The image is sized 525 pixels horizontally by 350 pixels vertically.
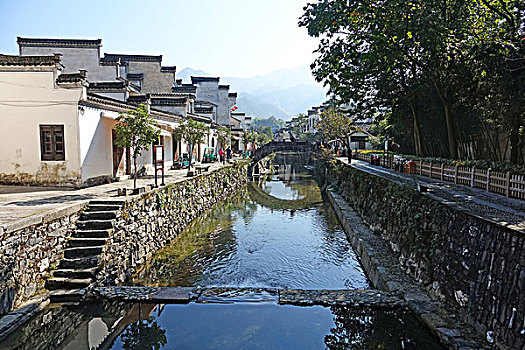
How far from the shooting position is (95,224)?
10.2 m

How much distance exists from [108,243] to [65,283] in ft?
4.98

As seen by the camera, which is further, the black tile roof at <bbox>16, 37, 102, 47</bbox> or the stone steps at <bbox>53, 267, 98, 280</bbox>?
the black tile roof at <bbox>16, 37, 102, 47</bbox>

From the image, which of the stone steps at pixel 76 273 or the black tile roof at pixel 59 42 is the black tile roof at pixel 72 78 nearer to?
the stone steps at pixel 76 273

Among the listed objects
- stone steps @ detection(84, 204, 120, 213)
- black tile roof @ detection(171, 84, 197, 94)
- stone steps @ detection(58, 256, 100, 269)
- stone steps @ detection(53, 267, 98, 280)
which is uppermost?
black tile roof @ detection(171, 84, 197, 94)

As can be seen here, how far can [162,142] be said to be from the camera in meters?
24.2

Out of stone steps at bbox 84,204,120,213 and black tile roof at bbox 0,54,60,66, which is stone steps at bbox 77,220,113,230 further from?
black tile roof at bbox 0,54,60,66

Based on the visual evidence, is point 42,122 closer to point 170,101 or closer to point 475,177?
point 475,177

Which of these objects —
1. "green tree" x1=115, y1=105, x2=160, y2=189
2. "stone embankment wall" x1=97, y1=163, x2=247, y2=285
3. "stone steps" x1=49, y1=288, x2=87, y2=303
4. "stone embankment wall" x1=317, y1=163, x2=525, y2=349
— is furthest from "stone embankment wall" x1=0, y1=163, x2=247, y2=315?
"stone embankment wall" x1=317, y1=163, x2=525, y2=349

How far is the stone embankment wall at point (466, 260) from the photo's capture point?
19.7ft

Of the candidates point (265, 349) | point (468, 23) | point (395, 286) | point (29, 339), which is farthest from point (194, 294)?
point (468, 23)

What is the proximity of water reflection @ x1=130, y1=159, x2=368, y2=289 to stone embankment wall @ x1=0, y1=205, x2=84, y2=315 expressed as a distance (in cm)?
243

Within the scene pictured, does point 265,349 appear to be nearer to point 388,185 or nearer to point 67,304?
Result: point 67,304

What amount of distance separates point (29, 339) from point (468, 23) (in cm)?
1734

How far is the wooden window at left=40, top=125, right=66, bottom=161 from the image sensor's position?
14.2m
